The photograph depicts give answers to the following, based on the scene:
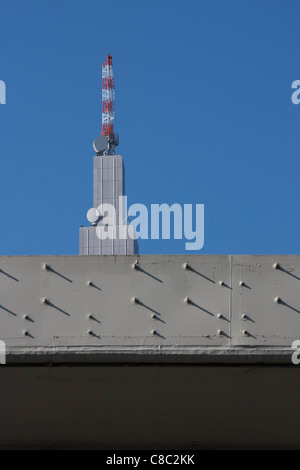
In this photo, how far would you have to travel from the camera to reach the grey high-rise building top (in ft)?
541

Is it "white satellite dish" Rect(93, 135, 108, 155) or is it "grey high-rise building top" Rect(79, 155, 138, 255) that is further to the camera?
"white satellite dish" Rect(93, 135, 108, 155)

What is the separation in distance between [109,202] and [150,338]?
155m

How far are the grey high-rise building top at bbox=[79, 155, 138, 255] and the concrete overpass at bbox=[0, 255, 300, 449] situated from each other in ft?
498

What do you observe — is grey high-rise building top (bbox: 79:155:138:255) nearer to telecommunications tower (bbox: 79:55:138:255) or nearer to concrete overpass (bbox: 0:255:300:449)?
telecommunications tower (bbox: 79:55:138:255)

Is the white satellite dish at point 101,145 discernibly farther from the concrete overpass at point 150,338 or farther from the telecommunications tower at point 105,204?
the concrete overpass at point 150,338

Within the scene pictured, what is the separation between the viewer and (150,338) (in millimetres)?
10852

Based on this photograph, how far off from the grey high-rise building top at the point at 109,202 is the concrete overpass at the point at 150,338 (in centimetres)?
15185

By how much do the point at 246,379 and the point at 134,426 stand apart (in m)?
1.73

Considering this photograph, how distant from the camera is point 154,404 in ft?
37.4

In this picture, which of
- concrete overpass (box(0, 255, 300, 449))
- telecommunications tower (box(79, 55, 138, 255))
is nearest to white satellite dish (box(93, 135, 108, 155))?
telecommunications tower (box(79, 55, 138, 255))

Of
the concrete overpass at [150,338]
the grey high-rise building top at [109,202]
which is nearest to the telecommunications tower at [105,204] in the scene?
the grey high-rise building top at [109,202]

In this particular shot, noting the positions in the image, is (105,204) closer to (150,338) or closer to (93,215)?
(93,215)
